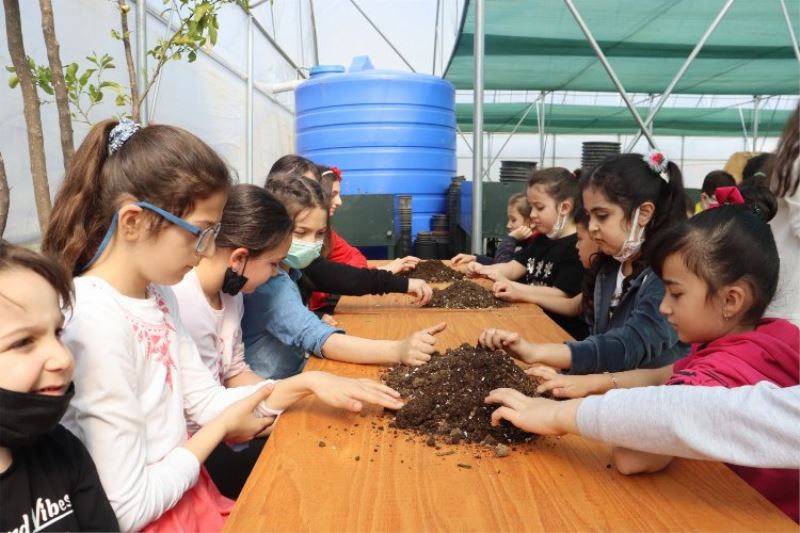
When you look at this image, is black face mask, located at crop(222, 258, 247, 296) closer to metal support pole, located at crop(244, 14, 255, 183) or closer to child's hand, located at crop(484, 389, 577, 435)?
child's hand, located at crop(484, 389, 577, 435)

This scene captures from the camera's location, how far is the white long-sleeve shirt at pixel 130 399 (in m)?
1.08

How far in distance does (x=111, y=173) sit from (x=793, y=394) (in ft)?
4.15

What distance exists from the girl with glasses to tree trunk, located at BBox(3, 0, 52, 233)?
409 mm

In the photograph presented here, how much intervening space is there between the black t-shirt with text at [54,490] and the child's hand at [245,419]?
1.27 ft

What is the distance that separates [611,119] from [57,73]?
47.6ft

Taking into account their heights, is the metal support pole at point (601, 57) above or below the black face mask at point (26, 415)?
above

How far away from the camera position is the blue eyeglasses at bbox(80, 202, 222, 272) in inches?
49.9

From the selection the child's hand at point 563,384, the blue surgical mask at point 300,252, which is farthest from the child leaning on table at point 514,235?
the child's hand at point 563,384

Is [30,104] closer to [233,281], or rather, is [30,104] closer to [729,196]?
[233,281]

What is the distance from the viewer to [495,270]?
3553 mm

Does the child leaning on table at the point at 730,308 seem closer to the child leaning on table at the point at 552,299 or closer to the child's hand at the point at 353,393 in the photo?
the child's hand at the point at 353,393

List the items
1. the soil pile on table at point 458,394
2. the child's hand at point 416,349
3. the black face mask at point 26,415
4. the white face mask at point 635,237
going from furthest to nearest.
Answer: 1. the white face mask at point 635,237
2. the child's hand at point 416,349
3. the soil pile on table at point 458,394
4. the black face mask at point 26,415

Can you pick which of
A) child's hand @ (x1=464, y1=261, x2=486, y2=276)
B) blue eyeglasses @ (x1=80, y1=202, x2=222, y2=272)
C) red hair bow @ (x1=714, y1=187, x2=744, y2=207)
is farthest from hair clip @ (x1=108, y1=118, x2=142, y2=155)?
child's hand @ (x1=464, y1=261, x2=486, y2=276)

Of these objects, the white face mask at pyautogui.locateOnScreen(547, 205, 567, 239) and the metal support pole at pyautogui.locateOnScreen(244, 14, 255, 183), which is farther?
the metal support pole at pyautogui.locateOnScreen(244, 14, 255, 183)
